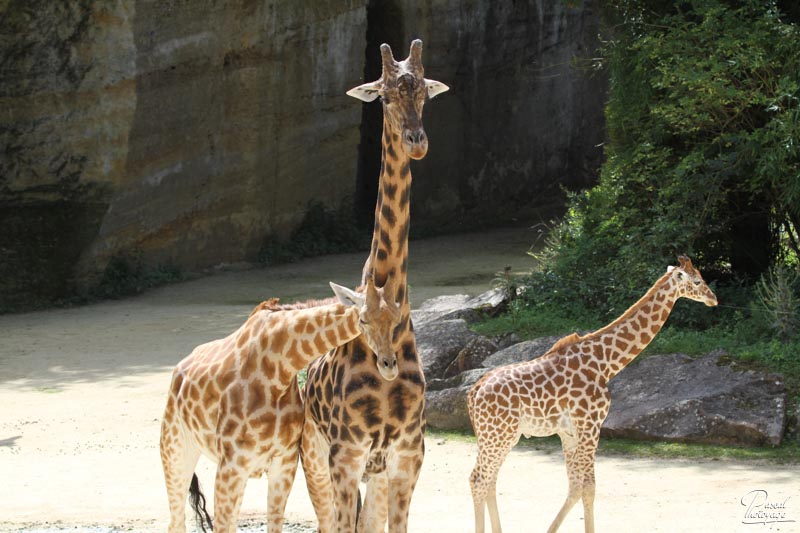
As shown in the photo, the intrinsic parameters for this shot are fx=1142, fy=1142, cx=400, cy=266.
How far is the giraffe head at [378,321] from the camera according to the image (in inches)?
198

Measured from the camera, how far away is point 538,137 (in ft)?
73.2

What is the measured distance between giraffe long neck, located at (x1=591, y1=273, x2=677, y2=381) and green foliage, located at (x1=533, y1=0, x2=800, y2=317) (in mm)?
4072

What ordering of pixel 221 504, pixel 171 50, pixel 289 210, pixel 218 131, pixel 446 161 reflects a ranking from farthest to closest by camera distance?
1. pixel 446 161
2. pixel 289 210
3. pixel 218 131
4. pixel 171 50
5. pixel 221 504

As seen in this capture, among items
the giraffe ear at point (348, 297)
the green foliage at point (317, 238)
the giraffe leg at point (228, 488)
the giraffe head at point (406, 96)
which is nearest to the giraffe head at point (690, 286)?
the giraffe head at point (406, 96)

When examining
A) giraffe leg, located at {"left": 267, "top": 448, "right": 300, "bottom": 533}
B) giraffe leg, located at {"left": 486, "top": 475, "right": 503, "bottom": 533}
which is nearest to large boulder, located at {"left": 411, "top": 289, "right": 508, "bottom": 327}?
giraffe leg, located at {"left": 486, "top": 475, "right": 503, "bottom": 533}

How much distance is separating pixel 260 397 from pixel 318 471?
0.55 meters

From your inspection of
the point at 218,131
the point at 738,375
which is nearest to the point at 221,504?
the point at 738,375

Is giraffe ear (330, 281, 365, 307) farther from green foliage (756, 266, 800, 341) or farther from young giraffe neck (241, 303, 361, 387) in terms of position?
green foliage (756, 266, 800, 341)

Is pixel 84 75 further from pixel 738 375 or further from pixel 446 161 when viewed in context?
pixel 738 375

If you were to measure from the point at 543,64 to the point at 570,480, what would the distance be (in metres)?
16.2

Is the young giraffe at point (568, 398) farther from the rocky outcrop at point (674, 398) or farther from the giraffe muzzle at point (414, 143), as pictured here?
the giraffe muzzle at point (414, 143)

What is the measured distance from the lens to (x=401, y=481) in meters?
5.61

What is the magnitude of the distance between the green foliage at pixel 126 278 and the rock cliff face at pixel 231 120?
131mm

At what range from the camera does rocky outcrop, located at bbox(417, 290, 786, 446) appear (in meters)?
8.73
